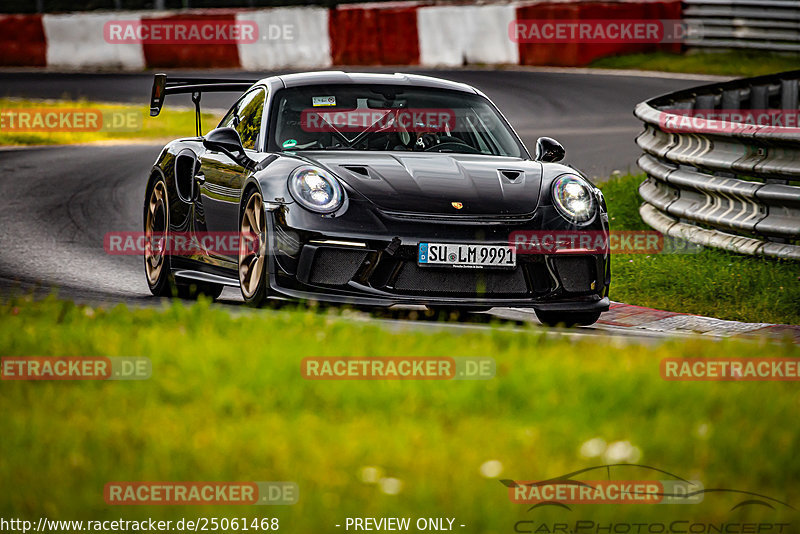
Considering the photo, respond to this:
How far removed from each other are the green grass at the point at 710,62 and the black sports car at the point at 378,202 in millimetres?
16932

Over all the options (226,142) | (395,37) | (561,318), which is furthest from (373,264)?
(395,37)

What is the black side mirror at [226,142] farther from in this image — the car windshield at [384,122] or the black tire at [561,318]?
the black tire at [561,318]

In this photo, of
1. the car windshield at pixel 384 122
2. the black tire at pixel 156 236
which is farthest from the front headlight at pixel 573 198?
the black tire at pixel 156 236

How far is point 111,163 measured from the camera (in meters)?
16.1

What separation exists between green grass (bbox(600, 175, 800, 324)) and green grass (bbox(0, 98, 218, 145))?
10483mm

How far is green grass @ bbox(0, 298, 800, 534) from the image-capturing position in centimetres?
364

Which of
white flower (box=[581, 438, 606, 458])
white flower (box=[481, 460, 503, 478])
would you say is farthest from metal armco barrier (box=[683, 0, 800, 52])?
white flower (box=[481, 460, 503, 478])

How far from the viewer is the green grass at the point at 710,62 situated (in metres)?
24.5

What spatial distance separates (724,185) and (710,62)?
54.1 feet

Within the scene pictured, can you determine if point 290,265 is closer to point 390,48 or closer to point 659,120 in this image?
point 659,120

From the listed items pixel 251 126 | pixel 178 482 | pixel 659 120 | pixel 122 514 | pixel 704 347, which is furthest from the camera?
pixel 659 120

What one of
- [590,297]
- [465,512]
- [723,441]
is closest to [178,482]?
[465,512]

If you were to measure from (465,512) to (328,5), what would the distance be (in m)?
23.9

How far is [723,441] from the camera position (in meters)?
4.23
